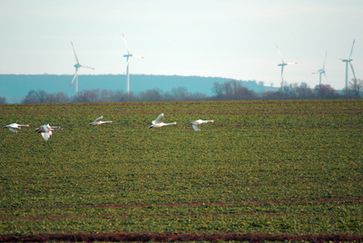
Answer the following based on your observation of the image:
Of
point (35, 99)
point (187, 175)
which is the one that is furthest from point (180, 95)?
point (187, 175)

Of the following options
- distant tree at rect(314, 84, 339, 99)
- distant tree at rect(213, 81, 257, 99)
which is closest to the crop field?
distant tree at rect(314, 84, 339, 99)

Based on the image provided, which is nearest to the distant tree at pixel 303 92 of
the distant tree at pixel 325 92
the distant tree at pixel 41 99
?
the distant tree at pixel 325 92

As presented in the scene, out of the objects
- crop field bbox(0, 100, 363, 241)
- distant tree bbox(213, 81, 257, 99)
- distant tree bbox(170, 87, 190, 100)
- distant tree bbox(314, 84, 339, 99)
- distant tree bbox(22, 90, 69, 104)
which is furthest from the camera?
distant tree bbox(170, 87, 190, 100)

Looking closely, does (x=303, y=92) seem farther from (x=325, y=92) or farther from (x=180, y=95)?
(x=180, y=95)

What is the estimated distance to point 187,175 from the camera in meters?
30.5

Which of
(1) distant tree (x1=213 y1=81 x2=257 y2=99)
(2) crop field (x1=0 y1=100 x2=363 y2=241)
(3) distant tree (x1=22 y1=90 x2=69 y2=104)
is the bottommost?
(2) crop field (x1=0 y1=100 x2=363 y2=241)

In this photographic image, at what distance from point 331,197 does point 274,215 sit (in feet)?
12.4

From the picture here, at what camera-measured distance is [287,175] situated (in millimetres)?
30109

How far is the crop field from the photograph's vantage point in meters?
21.1

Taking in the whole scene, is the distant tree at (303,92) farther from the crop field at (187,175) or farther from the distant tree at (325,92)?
the crop field at (187,175)

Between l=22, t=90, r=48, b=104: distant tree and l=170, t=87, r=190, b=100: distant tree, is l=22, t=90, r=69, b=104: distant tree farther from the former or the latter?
l=170, t=87, r=190, b=100: distant tree

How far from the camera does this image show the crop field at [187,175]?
21094 mm

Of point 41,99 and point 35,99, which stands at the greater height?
point 41,99

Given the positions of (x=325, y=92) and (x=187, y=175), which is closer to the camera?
(x=187, y=175)
